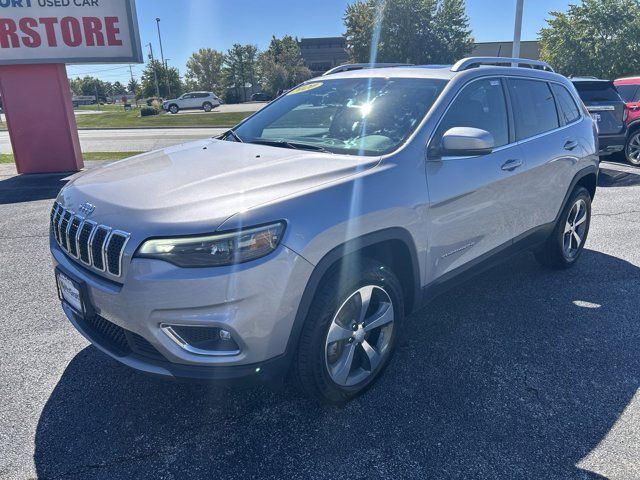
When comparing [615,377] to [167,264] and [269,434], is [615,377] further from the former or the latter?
[167,264]

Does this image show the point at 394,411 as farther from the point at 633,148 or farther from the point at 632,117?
the point at 633,148

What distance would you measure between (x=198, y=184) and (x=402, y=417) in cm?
165

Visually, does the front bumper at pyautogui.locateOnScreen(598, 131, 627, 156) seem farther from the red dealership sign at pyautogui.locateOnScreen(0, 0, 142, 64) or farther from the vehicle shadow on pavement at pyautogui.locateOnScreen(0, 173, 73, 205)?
the vehicle shadow on pavement at pyautogui.locateOnScreen(0, 173, 73, 205)

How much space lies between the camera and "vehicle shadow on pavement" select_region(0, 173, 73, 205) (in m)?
8.00

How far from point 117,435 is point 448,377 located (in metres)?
1.90

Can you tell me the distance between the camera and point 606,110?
9.45m

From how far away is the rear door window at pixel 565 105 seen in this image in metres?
4.35

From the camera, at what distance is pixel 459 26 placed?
38.6 metres

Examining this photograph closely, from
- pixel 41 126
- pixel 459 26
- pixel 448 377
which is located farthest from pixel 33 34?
pixel 459 26

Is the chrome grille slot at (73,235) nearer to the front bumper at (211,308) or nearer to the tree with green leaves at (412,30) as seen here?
the front bumper at (211,308)

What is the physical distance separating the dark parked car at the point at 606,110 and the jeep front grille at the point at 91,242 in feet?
31.5

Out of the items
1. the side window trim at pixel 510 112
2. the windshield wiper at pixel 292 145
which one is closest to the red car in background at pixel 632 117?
the side window trim at pixel 510 112

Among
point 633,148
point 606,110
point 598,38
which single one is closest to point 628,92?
point 633,148

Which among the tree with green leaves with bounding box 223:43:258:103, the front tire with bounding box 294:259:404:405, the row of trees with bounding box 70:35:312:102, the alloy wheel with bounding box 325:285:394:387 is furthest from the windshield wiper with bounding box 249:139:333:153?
the tree with green leaves with bounding box 223:43:258:103
